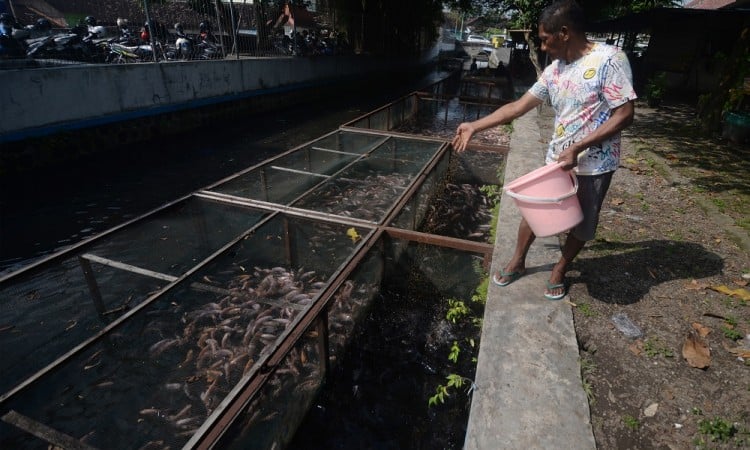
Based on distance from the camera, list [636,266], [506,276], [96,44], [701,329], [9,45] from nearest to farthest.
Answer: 1. [701,329]
2. [506,276]
3. [636,266]
4. [9,45]
5. [96,44]

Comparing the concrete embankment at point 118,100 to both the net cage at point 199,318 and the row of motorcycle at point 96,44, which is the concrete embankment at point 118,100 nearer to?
the row of motorcycle at point 96,44

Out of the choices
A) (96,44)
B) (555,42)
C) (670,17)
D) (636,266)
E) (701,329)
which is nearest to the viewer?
(555,42)

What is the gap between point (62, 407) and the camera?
328 centimetres

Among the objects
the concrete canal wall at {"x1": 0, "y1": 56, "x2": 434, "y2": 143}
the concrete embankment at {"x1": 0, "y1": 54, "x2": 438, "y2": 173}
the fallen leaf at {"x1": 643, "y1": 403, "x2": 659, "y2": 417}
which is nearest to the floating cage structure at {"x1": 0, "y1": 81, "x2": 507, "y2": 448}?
the fallen leaf at {"x1": 643, "y1": 403, "x2": 659, "y2": 417}

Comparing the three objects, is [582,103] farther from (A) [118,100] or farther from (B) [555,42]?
(A) [118,100]

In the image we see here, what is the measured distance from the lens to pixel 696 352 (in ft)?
9.28

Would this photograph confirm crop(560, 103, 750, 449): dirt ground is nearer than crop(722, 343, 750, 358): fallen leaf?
Yes

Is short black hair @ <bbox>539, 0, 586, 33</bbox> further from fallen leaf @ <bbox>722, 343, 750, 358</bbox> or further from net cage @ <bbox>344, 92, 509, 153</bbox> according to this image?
net cage @ <bbox>344, 92, 509, 153</bbox>

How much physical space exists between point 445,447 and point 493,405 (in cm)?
104

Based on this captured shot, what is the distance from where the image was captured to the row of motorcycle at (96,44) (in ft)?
29.7

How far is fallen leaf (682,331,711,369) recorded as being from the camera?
9.03 feet

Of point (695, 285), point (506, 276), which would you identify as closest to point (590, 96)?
point (506, 276)

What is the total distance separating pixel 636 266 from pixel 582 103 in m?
2.05

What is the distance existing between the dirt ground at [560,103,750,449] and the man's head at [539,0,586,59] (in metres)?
2.04
